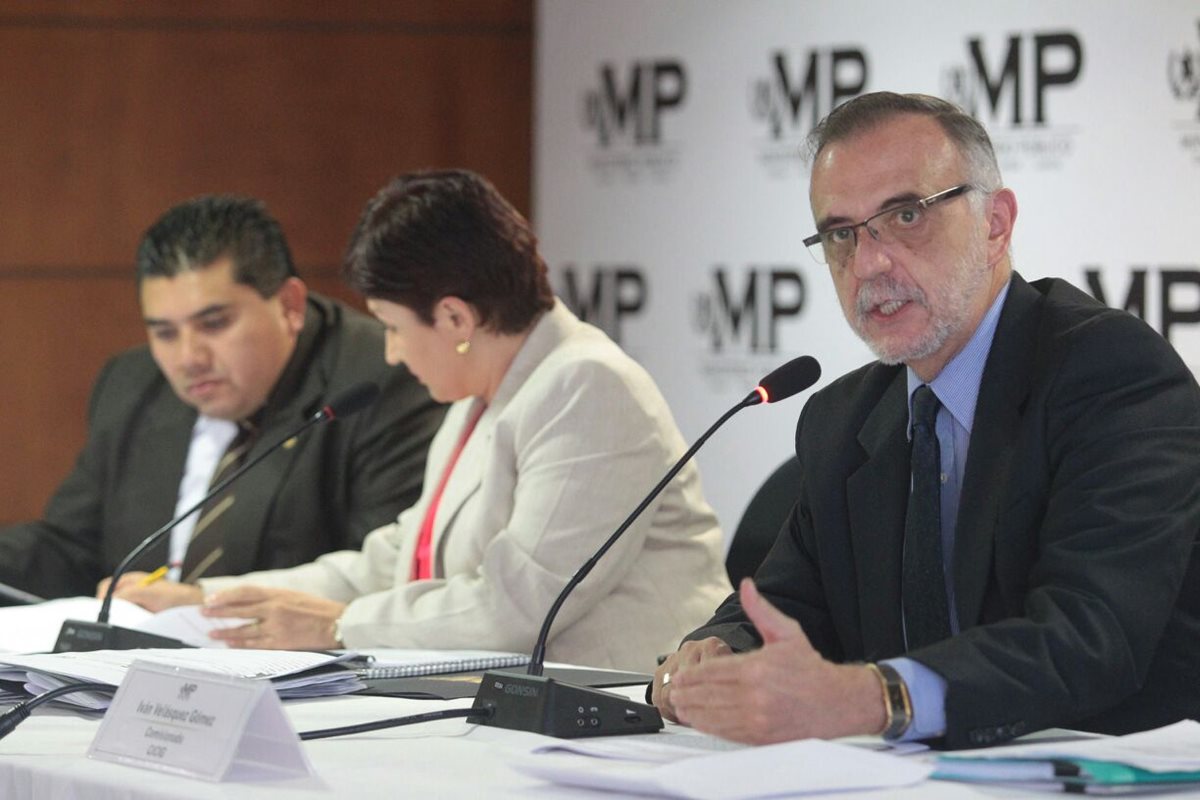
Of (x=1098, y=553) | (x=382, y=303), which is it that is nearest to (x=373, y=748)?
(x=1098, y=553)

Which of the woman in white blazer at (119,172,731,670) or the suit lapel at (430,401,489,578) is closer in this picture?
the woman in white blazer at (119,172,731,670)

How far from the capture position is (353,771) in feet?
5.26

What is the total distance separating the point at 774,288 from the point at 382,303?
5.81 ft

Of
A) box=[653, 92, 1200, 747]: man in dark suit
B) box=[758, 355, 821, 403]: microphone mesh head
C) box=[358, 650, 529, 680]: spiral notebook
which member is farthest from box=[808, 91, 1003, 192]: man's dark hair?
box=[358, 650, 529, 680]: spiral notebook

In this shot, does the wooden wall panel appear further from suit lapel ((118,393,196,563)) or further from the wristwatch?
the wristwatch

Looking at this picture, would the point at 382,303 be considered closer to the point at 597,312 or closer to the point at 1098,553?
the point at 1098,553

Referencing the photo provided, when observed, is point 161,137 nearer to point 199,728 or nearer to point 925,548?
point 925,548

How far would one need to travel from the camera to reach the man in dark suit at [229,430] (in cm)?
359

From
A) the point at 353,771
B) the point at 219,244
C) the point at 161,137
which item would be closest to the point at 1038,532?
the point at 353,771

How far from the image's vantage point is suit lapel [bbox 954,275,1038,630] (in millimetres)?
1937

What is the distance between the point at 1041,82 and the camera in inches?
163

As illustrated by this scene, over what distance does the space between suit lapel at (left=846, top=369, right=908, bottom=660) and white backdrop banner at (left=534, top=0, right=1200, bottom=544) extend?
1995 millimetres

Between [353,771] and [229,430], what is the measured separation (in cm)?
233

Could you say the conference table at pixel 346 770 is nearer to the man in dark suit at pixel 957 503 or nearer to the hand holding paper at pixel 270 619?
the man in dark suit at pixel 957 503
